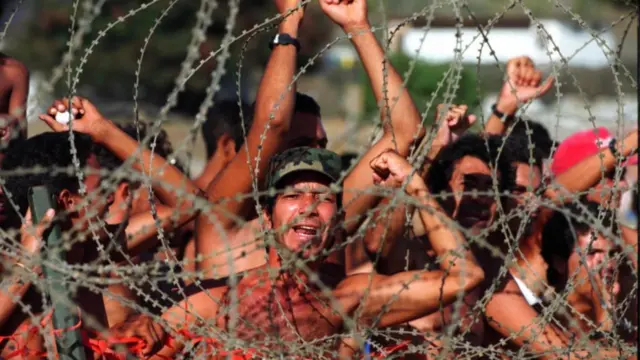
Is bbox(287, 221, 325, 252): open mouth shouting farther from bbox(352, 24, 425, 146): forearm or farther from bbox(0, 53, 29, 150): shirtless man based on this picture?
bbox(0, 53, 29, 150): shirtless man

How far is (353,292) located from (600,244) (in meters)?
1.79

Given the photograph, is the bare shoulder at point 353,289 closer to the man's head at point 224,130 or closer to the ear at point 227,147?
the man's head at point 224,130

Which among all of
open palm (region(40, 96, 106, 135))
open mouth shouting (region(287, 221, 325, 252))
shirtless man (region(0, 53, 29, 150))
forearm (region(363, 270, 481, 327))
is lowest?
forearm (region(363, 270, 481, 327))

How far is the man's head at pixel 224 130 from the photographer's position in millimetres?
5855

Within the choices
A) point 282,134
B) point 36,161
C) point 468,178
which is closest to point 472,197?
point 468,178

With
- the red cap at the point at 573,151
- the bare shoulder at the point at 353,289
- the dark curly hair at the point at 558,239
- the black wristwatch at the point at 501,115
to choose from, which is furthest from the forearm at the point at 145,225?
the red cap at the point at 573,151

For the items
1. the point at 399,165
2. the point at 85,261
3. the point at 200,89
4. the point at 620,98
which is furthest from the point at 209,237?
the point at 200,89

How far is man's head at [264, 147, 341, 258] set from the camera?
403 centimetres

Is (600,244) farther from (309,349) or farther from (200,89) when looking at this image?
(200,89)

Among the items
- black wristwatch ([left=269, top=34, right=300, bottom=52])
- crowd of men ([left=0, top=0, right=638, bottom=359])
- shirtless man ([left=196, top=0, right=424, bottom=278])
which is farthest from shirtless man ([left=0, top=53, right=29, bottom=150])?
black wristwatch ([left=269, top=34, right=300, bottom=52])

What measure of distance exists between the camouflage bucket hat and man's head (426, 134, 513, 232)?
935 mm

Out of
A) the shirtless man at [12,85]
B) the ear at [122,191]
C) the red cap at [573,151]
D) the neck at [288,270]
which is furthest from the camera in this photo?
the red cap at [573,151]

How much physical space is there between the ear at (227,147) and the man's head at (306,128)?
101 centimetres

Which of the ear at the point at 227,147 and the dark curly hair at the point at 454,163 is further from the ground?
the ear at the point at 227,147
